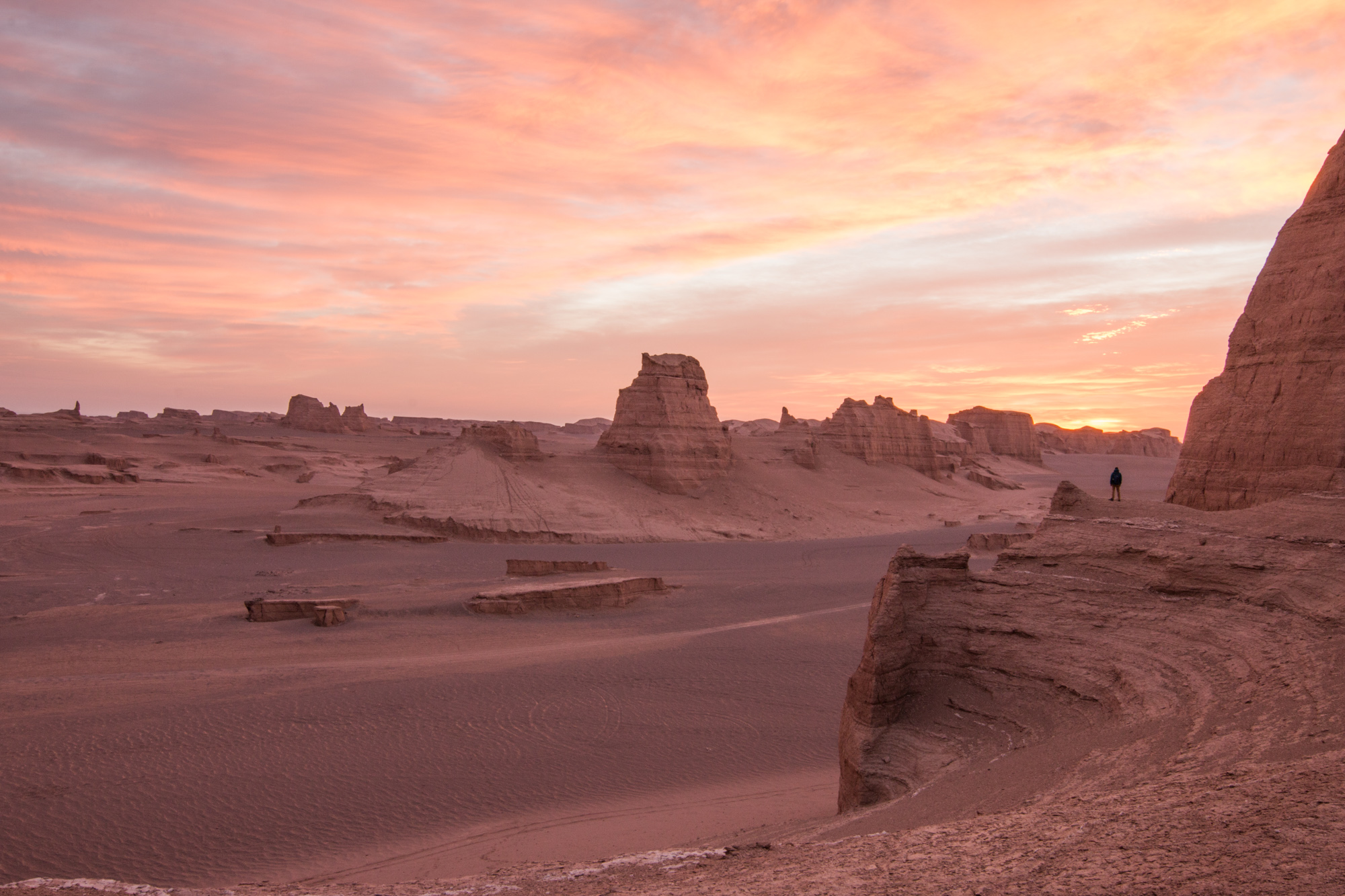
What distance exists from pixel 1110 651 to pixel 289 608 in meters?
16.6

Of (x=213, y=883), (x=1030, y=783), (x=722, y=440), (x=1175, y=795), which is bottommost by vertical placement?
(x=213, y=883)

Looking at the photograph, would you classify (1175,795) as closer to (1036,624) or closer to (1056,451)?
(1036,624)

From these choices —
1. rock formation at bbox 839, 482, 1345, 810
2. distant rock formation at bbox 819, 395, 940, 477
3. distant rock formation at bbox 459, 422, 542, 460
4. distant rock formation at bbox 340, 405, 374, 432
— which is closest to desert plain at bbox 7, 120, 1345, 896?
rock formation at bbox 839, 482, 1345, 810

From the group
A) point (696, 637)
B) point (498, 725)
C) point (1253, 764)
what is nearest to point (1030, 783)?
point (1253, 764)

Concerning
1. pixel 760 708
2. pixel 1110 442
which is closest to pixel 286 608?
pixel 760 708

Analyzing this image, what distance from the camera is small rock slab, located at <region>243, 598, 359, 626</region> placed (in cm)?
1769

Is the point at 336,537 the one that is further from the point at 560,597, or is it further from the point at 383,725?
the point at 383,725

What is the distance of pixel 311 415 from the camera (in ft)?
265

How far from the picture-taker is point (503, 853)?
823cm

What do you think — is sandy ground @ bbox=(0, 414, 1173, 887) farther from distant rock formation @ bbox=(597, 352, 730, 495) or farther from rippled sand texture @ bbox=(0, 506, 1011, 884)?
distant rock formation @ bbox=(597, 352, 730, 495)

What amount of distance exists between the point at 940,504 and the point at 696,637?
31055 millimetres

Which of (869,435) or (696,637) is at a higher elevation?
(869,435)

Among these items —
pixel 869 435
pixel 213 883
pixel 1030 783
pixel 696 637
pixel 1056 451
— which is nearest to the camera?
pixel 1030 783

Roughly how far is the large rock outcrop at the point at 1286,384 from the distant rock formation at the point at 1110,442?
324 ft
